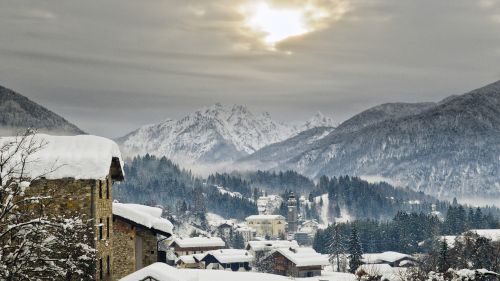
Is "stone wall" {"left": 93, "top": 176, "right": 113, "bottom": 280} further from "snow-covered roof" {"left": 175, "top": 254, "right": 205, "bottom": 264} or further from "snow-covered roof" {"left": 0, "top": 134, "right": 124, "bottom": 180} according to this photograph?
"snow-covered roof" {"left": 175, "top": 254, "right": 205, "bottom": 264}

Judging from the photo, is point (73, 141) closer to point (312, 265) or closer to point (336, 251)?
point (312, 265)

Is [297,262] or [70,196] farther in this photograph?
[297,262]

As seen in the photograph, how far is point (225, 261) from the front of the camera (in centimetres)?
16375

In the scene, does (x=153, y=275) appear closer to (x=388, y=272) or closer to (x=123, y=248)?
(x=123, y=248)

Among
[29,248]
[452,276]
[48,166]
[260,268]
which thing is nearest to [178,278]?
[48,166]

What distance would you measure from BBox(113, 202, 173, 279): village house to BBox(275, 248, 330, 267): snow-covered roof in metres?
118

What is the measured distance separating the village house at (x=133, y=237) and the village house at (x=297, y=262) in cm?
11793

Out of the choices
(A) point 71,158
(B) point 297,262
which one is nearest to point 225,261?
(B) point 297,262

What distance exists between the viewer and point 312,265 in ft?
522

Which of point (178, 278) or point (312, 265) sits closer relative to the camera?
point (178, 278)

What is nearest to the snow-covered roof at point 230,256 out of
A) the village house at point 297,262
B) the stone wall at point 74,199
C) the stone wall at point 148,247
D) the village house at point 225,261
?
the village house at point 225,261

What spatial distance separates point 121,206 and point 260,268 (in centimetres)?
13997

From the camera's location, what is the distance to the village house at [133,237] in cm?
4159

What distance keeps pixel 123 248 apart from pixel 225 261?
123895mm
